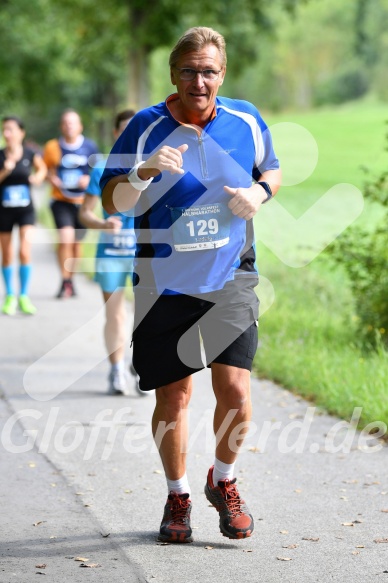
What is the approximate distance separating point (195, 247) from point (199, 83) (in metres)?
0.69

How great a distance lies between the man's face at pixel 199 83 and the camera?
15.7 ft

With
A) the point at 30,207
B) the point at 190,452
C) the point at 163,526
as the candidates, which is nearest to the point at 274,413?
the point at 190,452

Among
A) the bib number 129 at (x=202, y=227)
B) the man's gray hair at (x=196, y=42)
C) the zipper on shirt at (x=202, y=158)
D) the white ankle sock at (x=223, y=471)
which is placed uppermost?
the man's gray hair at (x=196, y=42)

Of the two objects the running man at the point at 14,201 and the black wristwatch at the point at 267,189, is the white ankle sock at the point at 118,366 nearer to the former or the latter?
the black wristwatch at the point at 267,189

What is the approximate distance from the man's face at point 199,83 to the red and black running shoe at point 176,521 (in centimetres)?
173

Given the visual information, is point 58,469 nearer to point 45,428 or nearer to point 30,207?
point 45,428

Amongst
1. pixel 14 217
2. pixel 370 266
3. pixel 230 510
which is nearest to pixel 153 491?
pixel 230 510

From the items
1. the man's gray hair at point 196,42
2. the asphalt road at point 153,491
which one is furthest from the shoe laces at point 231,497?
the man's gray hair at point 196,42

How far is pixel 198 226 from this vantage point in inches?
190

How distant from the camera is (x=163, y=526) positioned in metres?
5.08

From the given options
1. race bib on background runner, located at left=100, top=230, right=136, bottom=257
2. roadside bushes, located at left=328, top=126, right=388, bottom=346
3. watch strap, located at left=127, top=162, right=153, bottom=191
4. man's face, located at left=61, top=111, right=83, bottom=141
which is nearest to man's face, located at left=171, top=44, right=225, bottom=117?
watch strap, located at left=127, top=162, right=153, bottom=191

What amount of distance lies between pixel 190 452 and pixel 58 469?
2.78 feet

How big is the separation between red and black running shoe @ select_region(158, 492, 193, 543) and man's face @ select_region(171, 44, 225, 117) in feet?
5.67

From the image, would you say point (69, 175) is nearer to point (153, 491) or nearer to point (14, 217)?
point (14, 217)
